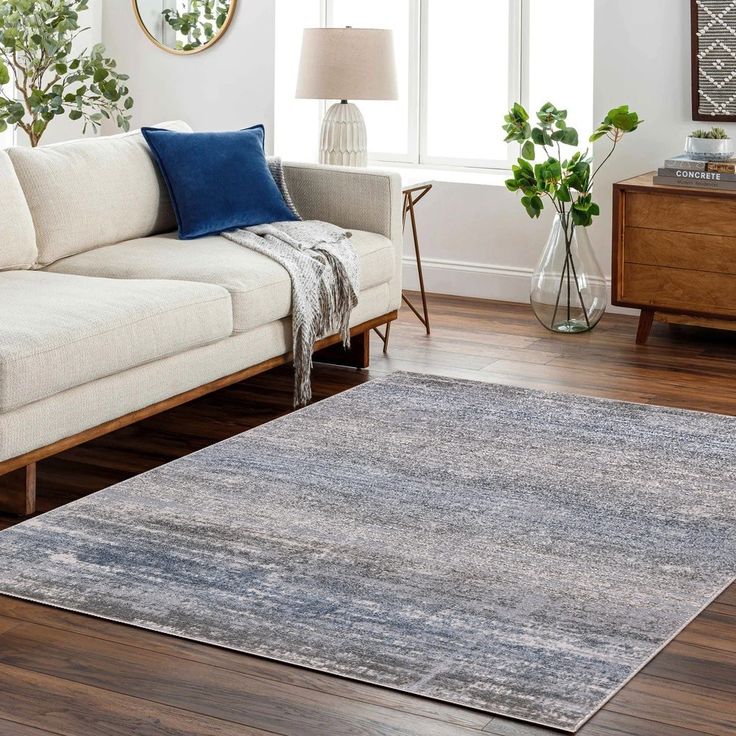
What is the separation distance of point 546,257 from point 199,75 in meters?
2.17

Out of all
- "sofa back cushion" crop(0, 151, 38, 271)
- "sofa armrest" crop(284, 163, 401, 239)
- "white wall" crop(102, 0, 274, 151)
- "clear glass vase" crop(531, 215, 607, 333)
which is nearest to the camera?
"sofa back cushion" crop(0, 151, 38, 271)

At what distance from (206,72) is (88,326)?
340 centimetres

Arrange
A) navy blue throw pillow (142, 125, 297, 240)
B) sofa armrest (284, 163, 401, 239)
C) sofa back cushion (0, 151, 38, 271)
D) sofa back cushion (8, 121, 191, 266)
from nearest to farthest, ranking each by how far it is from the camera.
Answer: sofa back cushion (0, 151, 38, 271) < sofa back cushion (8, 121, 191, 266) < navy blue throw pillow (142, 125, 297, 240) < sofa armrest (284, 163, 401, 239)

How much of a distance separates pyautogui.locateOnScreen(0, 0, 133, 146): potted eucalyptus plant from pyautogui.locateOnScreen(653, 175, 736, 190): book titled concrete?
2.70 metres

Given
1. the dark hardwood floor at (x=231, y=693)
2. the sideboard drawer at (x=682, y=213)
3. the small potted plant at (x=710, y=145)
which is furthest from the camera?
the small potted plant at (x=710, y=145)

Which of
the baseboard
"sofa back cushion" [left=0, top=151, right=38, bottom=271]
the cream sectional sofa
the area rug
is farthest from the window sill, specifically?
"sofa back cushion" [left=0, top=151, right=38, bottom=271]

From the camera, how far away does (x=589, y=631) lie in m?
2.58

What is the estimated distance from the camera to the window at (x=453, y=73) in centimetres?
588

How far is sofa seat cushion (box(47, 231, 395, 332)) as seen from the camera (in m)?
3.93

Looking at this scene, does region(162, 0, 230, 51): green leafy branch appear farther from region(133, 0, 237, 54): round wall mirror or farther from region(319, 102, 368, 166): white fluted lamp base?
region(319, 102, 368, 166): white fluted lamp base

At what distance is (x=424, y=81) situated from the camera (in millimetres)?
6207

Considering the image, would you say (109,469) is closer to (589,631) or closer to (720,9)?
(589,631)

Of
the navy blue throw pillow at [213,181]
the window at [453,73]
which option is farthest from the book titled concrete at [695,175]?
the navy blue throw pillow at [213,181]

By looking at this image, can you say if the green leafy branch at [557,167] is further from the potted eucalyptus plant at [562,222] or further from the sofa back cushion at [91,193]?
the sofa back cushion at [91,193]
